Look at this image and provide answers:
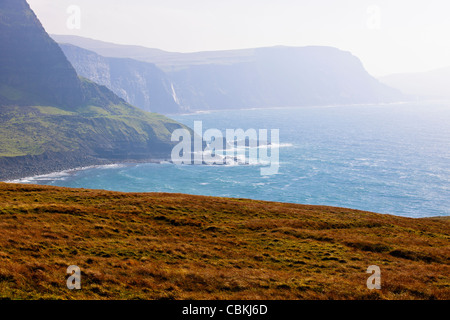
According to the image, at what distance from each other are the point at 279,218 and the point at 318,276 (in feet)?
65.8

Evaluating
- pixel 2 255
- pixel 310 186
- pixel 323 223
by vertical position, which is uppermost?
pixel 2 255

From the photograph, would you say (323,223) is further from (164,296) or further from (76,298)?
(76,298)

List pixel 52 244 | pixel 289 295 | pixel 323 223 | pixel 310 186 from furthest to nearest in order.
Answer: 1. pixel 310 186
2. pixel 323 223
3. pixel 52 244
4. pixel 289 295

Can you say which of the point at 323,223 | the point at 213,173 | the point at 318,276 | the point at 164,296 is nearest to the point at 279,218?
the point at 323,223

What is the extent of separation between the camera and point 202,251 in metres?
29.9

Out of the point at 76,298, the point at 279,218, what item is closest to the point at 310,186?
the point at 279,218

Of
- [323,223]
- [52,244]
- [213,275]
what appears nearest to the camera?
[213,275]

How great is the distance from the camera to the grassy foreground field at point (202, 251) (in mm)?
22078

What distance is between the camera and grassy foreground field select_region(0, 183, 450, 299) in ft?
72.4

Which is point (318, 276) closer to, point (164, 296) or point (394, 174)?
point (164, 296)

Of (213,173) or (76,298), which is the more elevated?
(76,298)

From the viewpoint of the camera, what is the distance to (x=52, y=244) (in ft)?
91.8

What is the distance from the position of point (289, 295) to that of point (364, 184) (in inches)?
6091

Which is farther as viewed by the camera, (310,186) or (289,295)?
(310,186)
